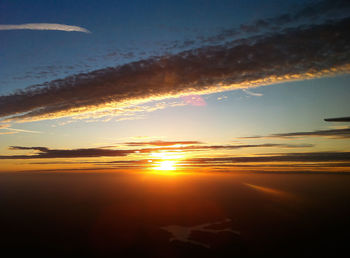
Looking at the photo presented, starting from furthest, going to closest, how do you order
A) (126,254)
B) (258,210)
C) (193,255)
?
(258,210) → (126,254) → (193,255)

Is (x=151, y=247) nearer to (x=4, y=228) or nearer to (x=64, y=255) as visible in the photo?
(x=64, y=255)

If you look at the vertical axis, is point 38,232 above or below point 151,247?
above

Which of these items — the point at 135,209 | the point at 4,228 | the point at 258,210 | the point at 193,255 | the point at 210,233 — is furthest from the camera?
the point at 135,209

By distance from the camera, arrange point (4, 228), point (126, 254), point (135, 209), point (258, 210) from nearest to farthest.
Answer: point (126, 254) → point (4, 228) → point (258, 210) → point (135, 209)

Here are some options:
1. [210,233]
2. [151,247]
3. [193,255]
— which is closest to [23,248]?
[151,247]

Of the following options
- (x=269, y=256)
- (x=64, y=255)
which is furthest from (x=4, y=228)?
(x=269, y=256)

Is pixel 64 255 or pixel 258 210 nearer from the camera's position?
pixel 64 255

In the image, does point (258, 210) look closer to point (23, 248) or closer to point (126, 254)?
point (126, 254)

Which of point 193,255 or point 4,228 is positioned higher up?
point 4,228

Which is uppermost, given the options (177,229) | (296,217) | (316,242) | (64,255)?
(296,217)
